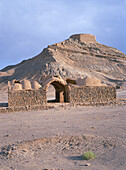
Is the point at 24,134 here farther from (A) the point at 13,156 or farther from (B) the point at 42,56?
(B) the point at 42,56

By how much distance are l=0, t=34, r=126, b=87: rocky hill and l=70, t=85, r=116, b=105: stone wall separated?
24771mm

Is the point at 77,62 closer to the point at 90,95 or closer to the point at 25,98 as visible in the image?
the point at 90,95

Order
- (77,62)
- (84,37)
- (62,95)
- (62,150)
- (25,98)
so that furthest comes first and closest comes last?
(84,37) < (77,62) < (62,95) < (25,98) < (62,150)

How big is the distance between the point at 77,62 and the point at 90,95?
118ft

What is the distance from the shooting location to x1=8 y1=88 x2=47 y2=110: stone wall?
15180mm

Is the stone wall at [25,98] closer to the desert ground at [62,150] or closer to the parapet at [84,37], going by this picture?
the desert ground at [62,150]

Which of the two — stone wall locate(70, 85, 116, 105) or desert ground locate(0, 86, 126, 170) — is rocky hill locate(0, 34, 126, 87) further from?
desert ground locate(0, 86, 126, 170)

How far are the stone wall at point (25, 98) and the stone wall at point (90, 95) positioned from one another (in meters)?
2.93

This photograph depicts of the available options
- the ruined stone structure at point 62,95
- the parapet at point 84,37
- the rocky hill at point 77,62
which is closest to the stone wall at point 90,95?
the ruined stone structure at point 62,95

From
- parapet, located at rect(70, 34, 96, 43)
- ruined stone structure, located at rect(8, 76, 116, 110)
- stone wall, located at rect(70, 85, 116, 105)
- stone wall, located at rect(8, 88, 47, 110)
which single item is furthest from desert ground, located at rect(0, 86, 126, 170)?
parapet, located at rect(70, 34, 96, 43)

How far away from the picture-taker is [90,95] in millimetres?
16641

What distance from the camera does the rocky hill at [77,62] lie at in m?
44.0

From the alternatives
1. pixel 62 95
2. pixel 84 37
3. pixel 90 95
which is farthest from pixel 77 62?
pixel 90 95

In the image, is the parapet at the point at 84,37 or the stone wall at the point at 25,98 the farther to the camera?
the parapet at the point at 84,37
